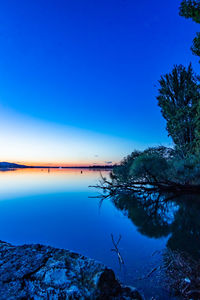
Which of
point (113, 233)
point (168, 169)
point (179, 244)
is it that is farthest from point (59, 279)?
point (168, 169)

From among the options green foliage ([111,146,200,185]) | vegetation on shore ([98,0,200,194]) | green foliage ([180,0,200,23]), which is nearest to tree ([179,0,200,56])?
green foliage ([180,0,200,23])

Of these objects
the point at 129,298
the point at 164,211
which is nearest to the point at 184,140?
the point at 164,211

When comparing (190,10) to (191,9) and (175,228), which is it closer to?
(191,9)

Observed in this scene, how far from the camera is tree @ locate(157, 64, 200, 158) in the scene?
1448 centimetres

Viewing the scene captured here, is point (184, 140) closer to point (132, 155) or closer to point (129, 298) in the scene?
point (132, 155)

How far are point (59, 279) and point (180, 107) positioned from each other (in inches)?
655

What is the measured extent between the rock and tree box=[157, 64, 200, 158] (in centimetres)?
1464

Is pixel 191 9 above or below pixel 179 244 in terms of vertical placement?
above

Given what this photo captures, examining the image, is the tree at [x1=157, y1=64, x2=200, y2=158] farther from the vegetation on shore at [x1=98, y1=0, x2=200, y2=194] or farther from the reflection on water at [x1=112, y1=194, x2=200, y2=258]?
the reflection on water at [x1=112, y1=194, x2=200, y2=258]

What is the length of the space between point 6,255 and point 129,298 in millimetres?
1710

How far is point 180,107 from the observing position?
15273 mm

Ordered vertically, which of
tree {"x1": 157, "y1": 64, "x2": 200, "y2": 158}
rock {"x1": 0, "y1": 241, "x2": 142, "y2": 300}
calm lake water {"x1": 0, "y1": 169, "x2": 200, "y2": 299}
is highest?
tree {"x1": 157, "y1": 64, "x2": 200, "y2": 158}

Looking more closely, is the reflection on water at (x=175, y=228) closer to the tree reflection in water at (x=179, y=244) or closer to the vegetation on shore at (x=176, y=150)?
the tree reflection in water at (x=179, y=244)

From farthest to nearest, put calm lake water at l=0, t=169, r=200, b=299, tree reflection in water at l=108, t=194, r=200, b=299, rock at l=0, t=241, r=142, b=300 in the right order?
calm lake water at l=0, t=169, r=200, b=299, tree reflection in water at l=108, t=194, r=200, b=299, rock at l=0, t=241, r=142, b=300
